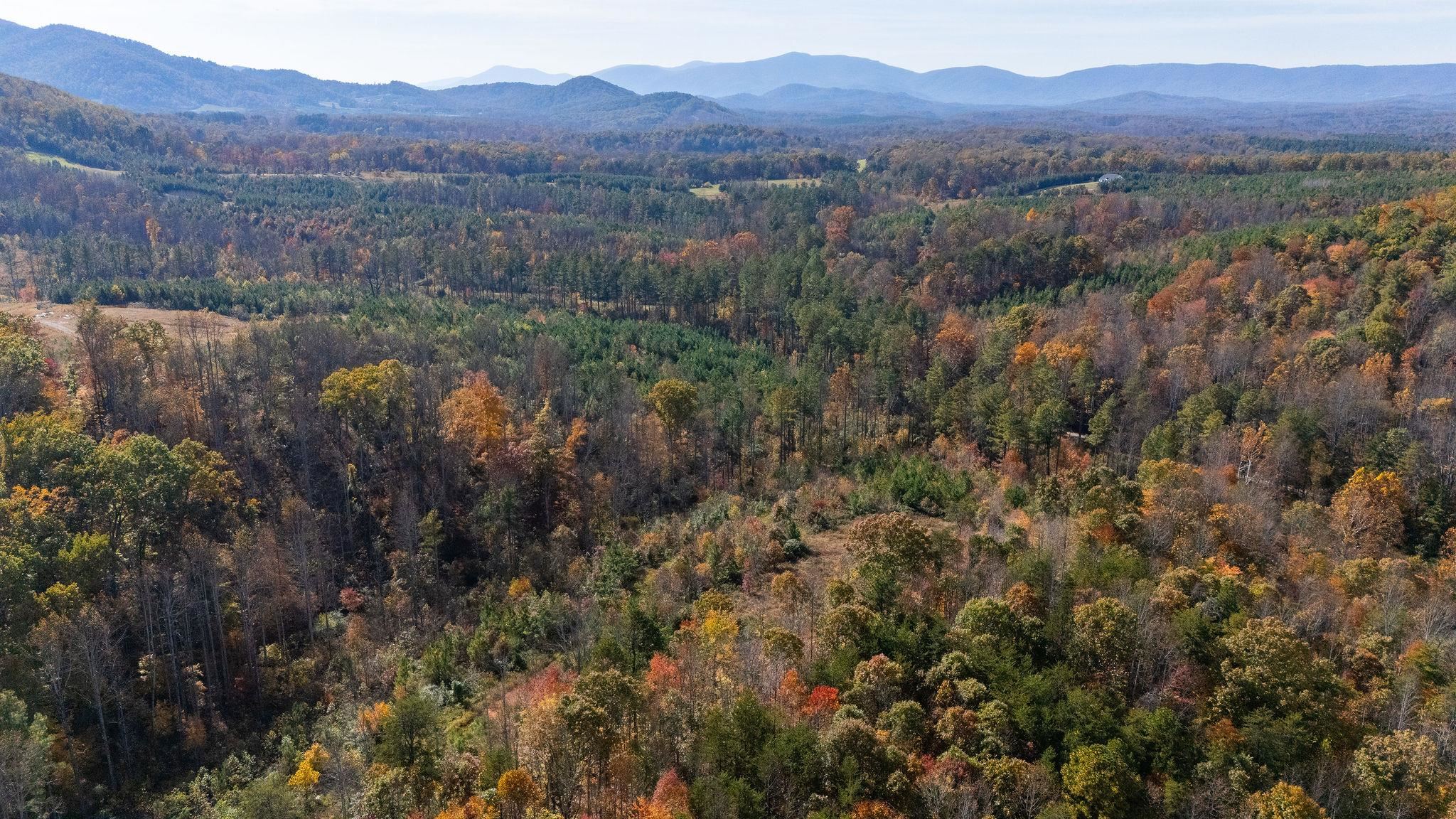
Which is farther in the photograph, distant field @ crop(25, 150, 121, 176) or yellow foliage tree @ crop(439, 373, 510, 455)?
distant field @ crop(25, 150, 121, 176)

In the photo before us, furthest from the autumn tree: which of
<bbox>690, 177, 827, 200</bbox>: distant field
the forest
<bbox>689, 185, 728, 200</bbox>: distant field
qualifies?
<bbox>690, 177, 827, 200</bbox>: distant field

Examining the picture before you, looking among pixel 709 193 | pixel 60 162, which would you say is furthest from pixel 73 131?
pixel 709 193

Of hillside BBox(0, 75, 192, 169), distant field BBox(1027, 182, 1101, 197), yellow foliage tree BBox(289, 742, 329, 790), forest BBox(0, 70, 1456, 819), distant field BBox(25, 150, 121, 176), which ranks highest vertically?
hillside BBox(0, 75, 192, 169)

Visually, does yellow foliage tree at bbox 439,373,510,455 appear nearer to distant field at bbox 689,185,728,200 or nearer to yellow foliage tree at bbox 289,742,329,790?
yellow foliage tree at bbox 289,742,329,790

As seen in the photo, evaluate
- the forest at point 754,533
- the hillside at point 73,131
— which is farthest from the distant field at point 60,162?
the forest at point 754,533

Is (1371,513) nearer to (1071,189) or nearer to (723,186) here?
(1071,189)
